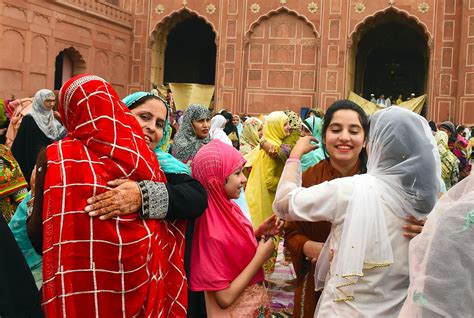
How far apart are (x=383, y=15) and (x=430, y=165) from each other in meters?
16.4

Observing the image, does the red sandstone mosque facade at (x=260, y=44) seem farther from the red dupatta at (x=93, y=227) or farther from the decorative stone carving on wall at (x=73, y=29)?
the red dupatta at (x=93, y=227)

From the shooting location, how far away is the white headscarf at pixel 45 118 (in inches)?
208

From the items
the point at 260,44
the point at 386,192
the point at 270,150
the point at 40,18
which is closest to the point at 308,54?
the point at 260,44

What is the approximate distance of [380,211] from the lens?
1.89 m

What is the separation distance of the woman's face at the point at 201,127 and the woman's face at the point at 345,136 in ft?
8.28

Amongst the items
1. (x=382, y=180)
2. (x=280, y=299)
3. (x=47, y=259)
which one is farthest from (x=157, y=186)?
(x=280, y=299)

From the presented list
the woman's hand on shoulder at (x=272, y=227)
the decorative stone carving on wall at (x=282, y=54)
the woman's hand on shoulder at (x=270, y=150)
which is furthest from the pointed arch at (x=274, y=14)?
the woman's hand on shoulder at (x=272, y=227)

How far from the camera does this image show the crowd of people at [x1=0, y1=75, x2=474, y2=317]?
1.75 meters

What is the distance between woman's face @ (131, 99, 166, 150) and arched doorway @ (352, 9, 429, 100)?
1838 cm

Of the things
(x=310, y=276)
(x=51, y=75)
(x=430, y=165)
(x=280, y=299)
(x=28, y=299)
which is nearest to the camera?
(x=28, y=299)

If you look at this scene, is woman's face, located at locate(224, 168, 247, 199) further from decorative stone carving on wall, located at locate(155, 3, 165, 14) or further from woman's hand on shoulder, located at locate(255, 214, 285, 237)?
decorative stone carving on wall, located at locate(155, 3, 165, 14)

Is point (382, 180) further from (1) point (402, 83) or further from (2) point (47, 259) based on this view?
(1) point (402, 83)

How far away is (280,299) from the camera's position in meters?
4.96

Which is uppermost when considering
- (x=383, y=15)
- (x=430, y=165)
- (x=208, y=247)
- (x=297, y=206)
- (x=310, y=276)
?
(x=383, y=15)
